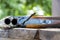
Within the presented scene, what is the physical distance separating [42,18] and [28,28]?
0.74 ft

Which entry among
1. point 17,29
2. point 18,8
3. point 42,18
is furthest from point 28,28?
point 18,8

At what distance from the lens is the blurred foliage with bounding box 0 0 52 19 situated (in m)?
3.06

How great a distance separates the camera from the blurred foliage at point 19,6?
306 centimetres

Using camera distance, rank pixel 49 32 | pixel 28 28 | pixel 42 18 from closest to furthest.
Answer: pixel 49 32, pixel 28 28, pixel 42 18

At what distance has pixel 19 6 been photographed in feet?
10.2

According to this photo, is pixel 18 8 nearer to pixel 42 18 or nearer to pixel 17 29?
pixel 42 18

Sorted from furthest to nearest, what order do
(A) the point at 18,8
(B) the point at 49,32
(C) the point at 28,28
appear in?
(A) the point at 18,8
(C) the point at 28,28
(B) the point at 49,32

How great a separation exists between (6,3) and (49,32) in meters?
1.98

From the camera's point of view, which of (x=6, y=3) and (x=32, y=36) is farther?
(x=6, y=3)

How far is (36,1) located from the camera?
3.16 metres

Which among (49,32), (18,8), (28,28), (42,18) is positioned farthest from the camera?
(18,8)

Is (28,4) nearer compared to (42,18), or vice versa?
(42,18)

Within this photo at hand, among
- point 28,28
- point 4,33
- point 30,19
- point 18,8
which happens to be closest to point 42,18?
point 30,19

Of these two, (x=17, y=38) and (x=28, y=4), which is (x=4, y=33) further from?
(x=28, y=4)
